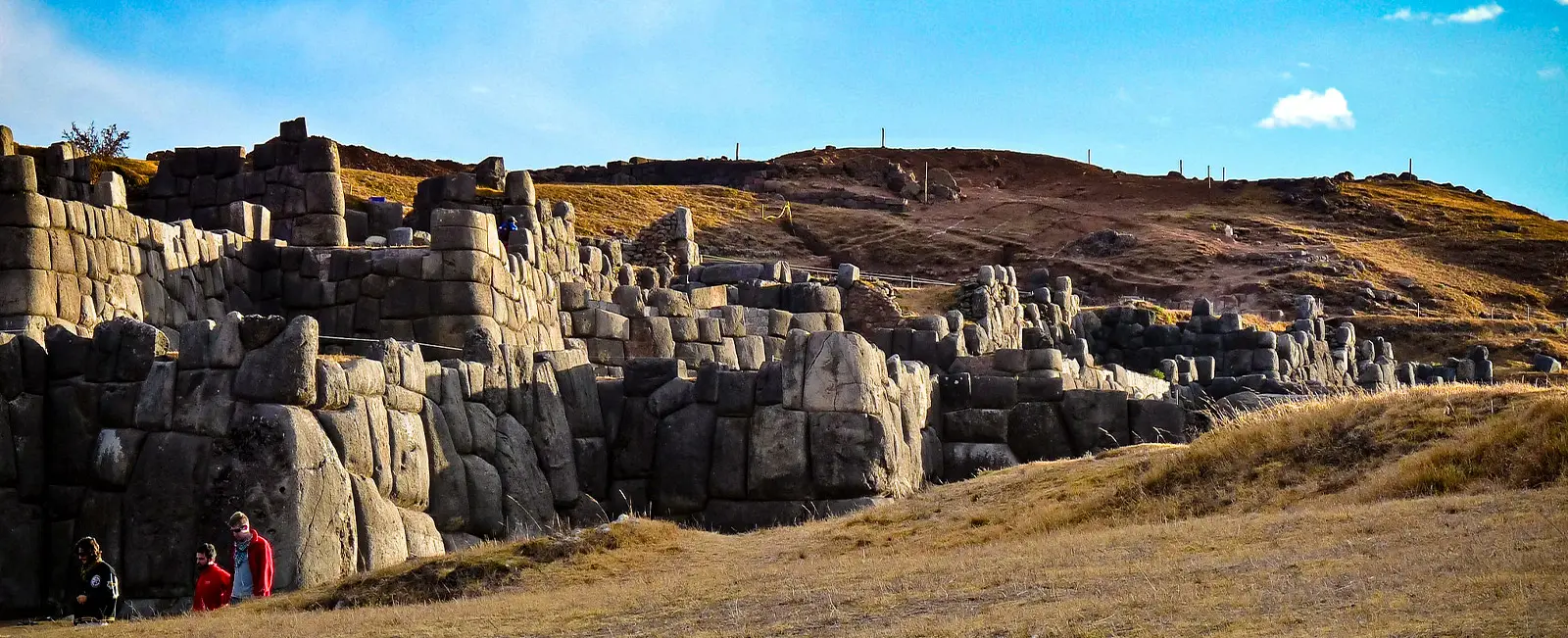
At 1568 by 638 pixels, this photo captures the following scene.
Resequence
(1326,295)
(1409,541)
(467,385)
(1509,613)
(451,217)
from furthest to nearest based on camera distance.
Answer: (1326,295)
(451,217)
(467,385)
(1409,541)
(1509,613)

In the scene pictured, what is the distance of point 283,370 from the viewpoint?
20672 mm

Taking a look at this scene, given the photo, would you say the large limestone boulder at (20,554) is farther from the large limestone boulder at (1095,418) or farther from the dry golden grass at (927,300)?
the dry golden grass at (927,300)

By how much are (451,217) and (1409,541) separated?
62.7ft

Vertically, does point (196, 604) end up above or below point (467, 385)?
below

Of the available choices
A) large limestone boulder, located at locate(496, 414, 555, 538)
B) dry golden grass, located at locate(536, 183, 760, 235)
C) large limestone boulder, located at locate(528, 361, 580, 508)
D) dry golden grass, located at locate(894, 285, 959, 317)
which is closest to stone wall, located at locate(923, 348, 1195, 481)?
large limestone boulder, located at locate(528, 361, 580, 508)

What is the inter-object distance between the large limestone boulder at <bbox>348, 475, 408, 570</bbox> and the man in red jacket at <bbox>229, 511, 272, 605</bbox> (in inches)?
67.8

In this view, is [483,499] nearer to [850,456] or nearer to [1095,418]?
[850,456]

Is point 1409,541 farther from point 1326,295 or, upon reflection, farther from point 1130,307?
point 1326,295

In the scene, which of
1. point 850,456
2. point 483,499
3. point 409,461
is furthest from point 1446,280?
point 409,461

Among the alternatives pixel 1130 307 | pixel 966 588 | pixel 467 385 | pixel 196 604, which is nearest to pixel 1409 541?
pixel 966 588

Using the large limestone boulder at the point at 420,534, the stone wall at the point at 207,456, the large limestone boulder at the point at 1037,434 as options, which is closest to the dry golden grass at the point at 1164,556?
the stone wall at the point at 207,456

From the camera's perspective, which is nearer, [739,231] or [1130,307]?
[1130,307]

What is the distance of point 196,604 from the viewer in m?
19.0

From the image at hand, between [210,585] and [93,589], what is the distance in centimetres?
120
